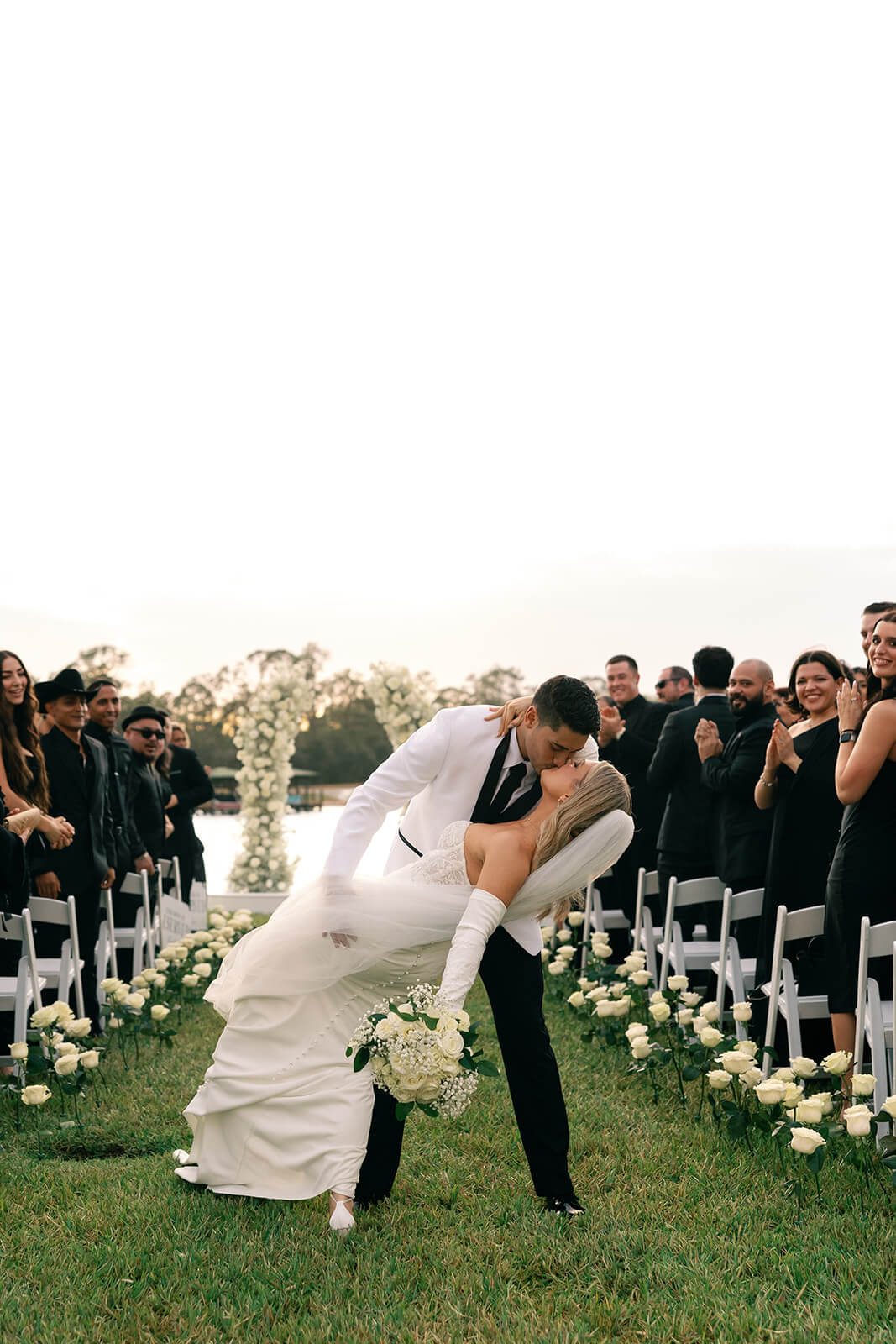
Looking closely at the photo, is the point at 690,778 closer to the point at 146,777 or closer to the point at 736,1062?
the point at 736,1062

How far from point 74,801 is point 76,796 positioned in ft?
0.11

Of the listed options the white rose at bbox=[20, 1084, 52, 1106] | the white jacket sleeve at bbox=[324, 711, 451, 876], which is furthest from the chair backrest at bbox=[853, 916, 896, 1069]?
the white rose at bbox=[20, 1084, 52, 1106]

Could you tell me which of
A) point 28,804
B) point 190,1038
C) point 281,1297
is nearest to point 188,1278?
point 281,1297

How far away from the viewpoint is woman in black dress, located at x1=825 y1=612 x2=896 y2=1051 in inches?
203

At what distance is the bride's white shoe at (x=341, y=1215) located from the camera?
167 inches

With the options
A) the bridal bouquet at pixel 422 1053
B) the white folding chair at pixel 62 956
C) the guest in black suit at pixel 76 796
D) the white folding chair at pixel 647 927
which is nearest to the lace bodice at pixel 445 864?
the bridal bouquet at pixel 422 1053

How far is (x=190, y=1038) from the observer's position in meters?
8.16

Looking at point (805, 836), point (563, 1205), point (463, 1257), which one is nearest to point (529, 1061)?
point (563, 1205)

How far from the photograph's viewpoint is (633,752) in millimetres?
9789

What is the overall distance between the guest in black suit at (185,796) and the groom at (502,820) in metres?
8.38

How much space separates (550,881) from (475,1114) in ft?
7.45

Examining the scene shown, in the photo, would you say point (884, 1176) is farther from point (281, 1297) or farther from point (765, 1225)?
point (281, 1297)

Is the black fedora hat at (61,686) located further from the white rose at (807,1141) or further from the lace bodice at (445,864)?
the white rose at (807,1141)

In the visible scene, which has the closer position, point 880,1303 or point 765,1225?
point 880,1303
